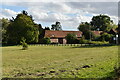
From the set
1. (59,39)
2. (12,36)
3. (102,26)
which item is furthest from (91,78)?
(102,26)

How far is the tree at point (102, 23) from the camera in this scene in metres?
96.4

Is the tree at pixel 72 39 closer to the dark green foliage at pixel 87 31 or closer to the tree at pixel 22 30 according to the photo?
the dark green foliage at pixel 87 31

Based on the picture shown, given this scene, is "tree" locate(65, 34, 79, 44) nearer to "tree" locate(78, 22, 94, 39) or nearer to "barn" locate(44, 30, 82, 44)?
"tree" locate(78, 22, 94, 39)

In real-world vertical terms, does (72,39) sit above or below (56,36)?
below

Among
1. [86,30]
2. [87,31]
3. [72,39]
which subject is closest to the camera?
[72,39]

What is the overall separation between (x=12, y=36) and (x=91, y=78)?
5884 cm

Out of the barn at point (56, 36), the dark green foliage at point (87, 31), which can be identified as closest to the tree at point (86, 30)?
the dark green foliage at point (87, 31)

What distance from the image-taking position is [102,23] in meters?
97.5

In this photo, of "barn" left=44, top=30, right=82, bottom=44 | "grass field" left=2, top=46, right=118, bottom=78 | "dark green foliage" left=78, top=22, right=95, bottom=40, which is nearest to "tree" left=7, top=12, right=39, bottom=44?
"barn" left=44, top=30, right=82, bottom=44

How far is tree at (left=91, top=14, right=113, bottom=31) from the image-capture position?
96375 mm

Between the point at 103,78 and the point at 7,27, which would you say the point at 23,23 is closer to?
the point at 7,27

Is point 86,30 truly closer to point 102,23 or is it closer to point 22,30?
point 102,23

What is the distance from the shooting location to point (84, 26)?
81.8 meters

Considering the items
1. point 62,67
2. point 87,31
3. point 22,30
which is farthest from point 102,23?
point 62,67
